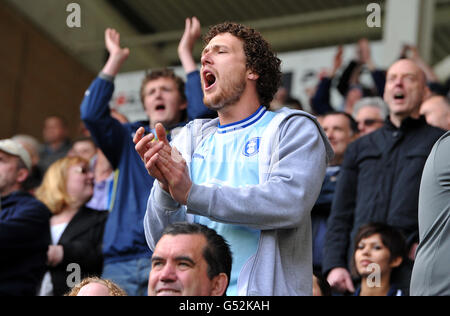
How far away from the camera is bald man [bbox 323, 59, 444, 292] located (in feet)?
15.5

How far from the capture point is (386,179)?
487 cm

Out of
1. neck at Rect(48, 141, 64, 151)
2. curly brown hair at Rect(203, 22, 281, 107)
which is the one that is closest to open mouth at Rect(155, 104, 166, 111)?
curly brown hair at Rect(203, 22, 281, 107)

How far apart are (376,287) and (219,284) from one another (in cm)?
213

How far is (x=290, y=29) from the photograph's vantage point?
13.3m

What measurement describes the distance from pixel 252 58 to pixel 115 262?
199 cm

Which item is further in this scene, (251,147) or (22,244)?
(22,244)

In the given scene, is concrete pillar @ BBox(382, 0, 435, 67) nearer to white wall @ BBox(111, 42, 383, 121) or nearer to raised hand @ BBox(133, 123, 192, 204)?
white wall @ BBox(111, 42, 383, 121)

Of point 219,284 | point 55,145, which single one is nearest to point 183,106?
point 219,284

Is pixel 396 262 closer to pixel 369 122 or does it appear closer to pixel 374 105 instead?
pixel 369 122

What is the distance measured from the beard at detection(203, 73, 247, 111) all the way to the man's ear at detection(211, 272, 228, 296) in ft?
2.41

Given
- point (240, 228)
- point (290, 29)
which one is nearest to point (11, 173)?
point (240, 228)

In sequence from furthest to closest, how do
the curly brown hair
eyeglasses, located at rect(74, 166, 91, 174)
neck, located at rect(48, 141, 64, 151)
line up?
1. neck, located at rect(48, 141, 64, 151)
2. eyeglasses, located at rect(74, 166, 91, 174)
3. the curly brown hair

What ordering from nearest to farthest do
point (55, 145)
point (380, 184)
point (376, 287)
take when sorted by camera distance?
point (376, 287) → point (380, 184) → point (55, 145)

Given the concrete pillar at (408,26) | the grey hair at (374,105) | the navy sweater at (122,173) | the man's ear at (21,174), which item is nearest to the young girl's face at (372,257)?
the navy sweater at (122,173)
